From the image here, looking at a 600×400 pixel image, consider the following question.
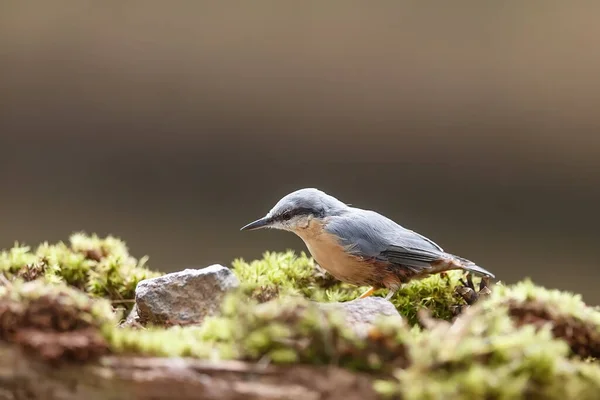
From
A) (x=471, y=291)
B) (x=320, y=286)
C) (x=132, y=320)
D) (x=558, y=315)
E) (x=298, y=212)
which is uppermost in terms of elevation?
(x=298, y=212)

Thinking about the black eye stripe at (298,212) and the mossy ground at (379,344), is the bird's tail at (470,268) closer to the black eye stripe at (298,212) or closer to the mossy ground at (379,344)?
the black eye stripe at (298,212)

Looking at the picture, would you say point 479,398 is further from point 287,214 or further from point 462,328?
point 287,214

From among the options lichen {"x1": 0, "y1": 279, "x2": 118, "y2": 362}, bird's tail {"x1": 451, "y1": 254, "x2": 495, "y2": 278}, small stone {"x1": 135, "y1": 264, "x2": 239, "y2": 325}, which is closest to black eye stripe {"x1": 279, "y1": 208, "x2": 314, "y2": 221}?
small stone {"x1": 135, "y1": 264, "x2": 239, "y2": 325}

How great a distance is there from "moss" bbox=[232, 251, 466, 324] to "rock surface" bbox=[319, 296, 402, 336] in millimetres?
421

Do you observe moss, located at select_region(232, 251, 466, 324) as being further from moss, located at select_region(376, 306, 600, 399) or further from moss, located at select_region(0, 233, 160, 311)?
moss, located at select_region(376, 306, 600, 399)

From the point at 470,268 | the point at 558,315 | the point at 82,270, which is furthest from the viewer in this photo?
the point at 82,270

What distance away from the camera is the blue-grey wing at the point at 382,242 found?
2309 mm

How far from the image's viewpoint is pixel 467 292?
228cm

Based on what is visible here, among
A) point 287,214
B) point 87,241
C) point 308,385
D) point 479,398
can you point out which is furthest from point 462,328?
point 87,241

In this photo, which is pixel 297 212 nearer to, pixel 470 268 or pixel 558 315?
pixel 470 268

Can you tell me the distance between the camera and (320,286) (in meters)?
2.59

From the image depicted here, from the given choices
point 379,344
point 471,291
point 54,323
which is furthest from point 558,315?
point 54,323

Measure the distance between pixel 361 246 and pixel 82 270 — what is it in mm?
987

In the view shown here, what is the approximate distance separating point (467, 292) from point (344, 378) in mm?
1041
